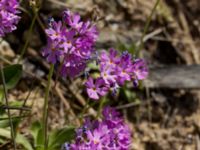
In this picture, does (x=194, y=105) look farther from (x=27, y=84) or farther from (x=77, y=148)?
(x=77, y=148)

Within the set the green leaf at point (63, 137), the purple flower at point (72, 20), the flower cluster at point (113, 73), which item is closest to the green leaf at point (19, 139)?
the green leaf at point (63, 137)

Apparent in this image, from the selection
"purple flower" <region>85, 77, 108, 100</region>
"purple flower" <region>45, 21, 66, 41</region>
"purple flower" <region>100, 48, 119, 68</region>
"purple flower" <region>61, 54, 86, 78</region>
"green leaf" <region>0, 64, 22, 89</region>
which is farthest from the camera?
"green leaf" <region>0, 64, 22, 89</region>

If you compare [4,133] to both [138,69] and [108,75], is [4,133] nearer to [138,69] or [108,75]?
[108,75]

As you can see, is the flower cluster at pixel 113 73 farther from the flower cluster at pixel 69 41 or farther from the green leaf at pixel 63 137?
the green leaf at pixel 63 137

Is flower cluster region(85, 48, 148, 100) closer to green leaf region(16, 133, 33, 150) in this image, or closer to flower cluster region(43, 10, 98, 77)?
flower cluster region(43, 10, 98, 77)

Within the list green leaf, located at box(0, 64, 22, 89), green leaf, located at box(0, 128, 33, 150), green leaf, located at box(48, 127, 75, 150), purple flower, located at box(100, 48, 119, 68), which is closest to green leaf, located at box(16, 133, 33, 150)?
green leaf, located at box(0, 128, 33, 150)

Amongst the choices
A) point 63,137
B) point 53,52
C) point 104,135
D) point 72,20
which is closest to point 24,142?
point 63,137
